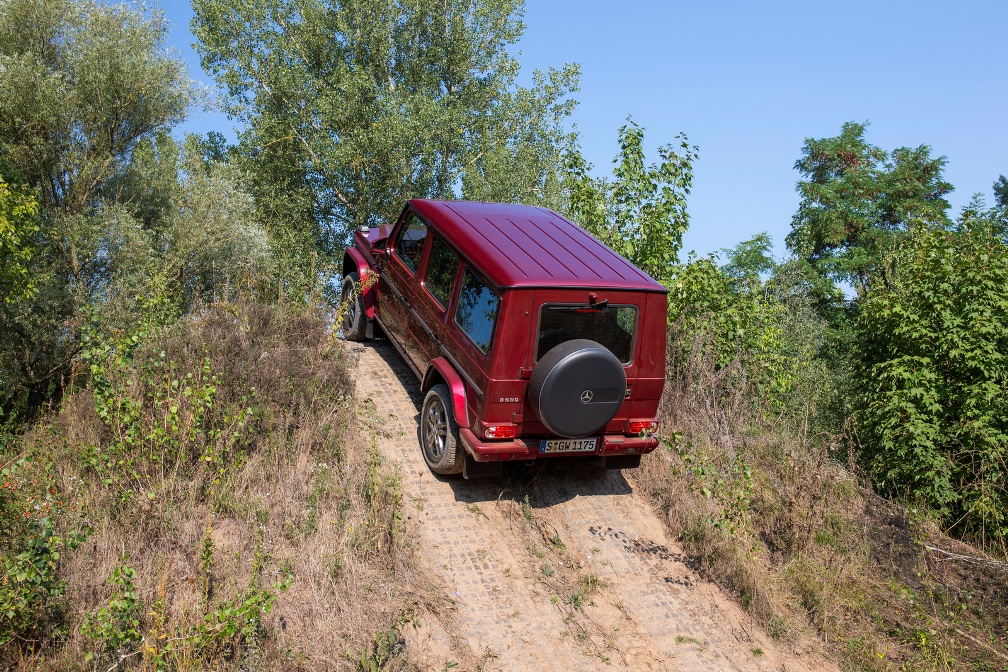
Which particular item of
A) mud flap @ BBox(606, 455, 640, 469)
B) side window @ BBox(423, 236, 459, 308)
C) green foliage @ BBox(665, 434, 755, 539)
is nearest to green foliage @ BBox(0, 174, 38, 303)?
side window @ BBox(423, 236, 459, 308)

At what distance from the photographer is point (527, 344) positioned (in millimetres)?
6664

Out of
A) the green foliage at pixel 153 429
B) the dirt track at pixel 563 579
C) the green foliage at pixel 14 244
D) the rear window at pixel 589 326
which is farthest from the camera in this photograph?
the green foliage at pixel 14 244

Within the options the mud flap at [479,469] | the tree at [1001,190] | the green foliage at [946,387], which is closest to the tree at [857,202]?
the tree at [1001,190]

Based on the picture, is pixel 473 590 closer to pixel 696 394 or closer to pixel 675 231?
pixel 696 394

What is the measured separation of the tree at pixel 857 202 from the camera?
80.1 feet

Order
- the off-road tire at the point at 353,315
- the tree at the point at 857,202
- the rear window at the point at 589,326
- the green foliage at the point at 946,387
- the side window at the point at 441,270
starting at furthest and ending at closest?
the tree at the point at 857,202, the off-road tire at the point at 353,315, the green foliage at the point at 946,387, the side window at the point at 441,270, the rear window at the point at 589,326

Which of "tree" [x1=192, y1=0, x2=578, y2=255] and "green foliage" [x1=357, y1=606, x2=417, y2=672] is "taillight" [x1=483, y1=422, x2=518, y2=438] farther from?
"tree" [x1=192, y1=0, x2=578, y2=255]

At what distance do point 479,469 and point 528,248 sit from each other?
2106mm

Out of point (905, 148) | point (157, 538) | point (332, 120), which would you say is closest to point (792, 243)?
point (905, 148)

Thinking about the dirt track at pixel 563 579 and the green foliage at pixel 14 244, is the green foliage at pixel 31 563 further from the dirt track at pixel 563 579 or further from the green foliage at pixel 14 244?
the green foliage at pixel 14 244

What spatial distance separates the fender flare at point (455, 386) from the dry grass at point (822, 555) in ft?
6.40

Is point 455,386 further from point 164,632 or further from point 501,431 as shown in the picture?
point 164,632

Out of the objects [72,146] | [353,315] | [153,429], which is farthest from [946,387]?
[72,146]

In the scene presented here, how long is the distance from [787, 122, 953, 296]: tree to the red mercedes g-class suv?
726 inches
